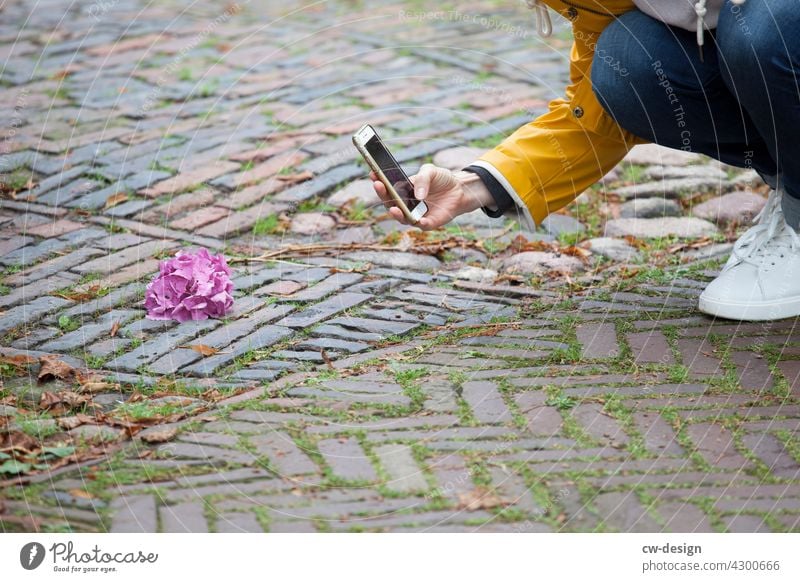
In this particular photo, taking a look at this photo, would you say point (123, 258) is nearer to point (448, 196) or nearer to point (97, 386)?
point (97, 386)

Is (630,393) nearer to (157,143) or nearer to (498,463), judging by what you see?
(498,463)

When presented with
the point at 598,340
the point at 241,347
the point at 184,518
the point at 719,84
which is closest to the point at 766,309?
the point at 598,340

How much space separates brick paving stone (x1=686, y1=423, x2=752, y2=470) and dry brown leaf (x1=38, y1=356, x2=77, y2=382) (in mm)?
1439

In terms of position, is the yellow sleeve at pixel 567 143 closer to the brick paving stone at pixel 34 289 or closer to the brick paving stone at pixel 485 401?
the brick paving stone at pixel 485 401

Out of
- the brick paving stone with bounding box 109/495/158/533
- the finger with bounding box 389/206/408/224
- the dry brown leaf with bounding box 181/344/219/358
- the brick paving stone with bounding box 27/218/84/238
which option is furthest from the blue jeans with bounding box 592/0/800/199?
the brick paving stone with bounding box 27/218/84/238

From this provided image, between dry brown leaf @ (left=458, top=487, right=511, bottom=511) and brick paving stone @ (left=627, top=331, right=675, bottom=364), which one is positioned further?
brick paving stone @ (left=627, top=331, right=675, bottom=364)

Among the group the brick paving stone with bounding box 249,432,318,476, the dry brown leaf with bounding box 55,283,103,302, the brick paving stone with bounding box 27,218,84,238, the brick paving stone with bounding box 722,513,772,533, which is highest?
the brick paving stone with bounding box 27,218,84,238

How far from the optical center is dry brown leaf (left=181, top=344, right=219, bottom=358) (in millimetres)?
2633

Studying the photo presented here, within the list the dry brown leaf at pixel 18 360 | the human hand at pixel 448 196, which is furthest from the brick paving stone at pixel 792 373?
the dry brown leaf at pixel 18 360

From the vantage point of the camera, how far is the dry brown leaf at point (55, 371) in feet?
8.19

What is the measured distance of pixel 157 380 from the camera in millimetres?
2500

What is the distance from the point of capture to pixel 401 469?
2.08 m

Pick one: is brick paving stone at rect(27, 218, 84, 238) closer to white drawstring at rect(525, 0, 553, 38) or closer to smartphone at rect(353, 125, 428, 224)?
smartphone at rect(353, 125, 428, 224)

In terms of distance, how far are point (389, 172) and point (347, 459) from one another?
88cm
